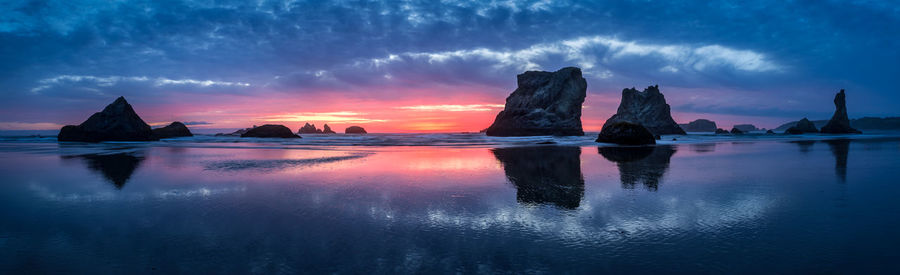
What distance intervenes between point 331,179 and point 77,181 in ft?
21.5

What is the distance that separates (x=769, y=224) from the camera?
17.2 ft

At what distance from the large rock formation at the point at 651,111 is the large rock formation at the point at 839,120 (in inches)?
1161

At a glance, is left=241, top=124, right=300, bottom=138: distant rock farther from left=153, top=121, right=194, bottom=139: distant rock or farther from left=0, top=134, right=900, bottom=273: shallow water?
left=0, top=134, right=900, bottom=273: shallow water

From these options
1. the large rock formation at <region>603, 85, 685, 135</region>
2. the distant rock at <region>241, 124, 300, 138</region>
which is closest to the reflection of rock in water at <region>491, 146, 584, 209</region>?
the distant rock at <region>241, 124, 300, 138</region>

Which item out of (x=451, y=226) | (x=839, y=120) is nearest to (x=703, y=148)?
(x=451, y=226)

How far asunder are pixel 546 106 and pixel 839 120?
71.0 m

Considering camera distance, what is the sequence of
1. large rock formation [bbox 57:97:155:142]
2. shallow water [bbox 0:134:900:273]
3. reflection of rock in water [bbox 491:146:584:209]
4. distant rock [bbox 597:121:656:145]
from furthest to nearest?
large rock formation [bbox 57:97:155:142]
distant rock [bbox 597:121:656:145]
reflection of rock in water [bbox 491:146:584:209]
shallow water [bbox 0:134:900:273]

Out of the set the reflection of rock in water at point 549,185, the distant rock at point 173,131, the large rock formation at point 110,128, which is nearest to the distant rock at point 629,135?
the reflection of rock in water at point 549,185

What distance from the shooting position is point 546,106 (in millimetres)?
84125

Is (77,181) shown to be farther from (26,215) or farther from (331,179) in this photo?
(331,179)

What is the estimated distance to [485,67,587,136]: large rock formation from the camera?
79875 mm

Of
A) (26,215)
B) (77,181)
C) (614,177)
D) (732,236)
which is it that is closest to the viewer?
(732,236)

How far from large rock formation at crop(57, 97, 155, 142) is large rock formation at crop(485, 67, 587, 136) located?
63035mm

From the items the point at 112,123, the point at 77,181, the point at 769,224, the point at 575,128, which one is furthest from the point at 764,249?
the point at 575,128
